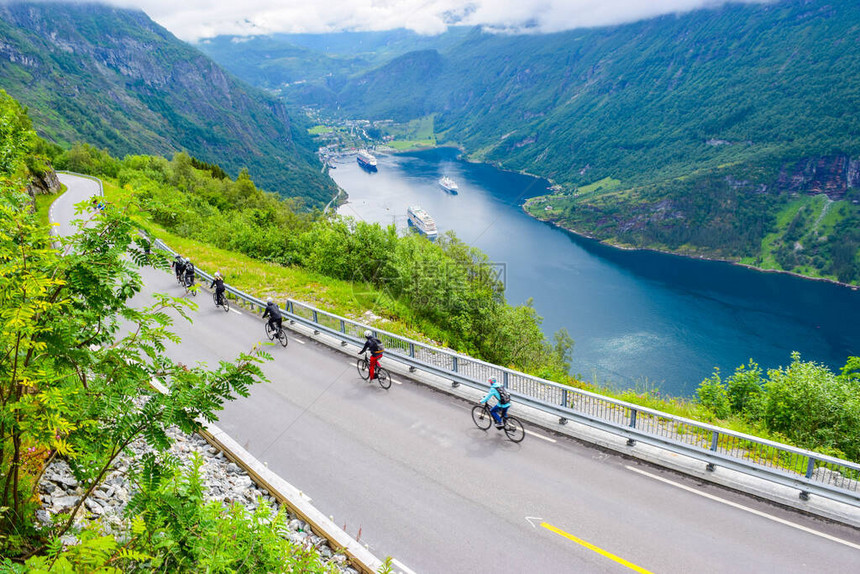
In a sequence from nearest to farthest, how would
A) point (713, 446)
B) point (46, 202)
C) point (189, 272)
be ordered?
point (713, 446) < point (189, 272) < point (46, 202)

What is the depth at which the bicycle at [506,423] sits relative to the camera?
503 inches

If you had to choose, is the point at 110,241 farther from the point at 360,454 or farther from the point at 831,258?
the point at 831,258

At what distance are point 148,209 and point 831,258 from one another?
19827 centimetres

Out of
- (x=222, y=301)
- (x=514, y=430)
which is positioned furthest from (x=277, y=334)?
(x=514, y=430)

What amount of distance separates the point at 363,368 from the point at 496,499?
7.36 m

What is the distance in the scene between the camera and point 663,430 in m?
12.2

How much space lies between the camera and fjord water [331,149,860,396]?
268ft

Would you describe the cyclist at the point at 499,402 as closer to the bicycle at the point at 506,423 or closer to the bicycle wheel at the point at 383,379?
the bicycle at the point at 506,423

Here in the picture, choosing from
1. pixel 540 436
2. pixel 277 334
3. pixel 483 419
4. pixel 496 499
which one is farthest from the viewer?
pixel 277 334

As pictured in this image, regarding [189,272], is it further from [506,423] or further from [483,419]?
[506,423]

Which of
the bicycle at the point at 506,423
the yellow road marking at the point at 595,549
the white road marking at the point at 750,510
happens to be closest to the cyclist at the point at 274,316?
the bicycle at the point at 506,423

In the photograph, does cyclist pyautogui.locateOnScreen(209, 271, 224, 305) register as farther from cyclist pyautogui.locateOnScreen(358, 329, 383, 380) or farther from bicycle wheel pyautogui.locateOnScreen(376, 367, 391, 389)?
bicycle wheel pyautogui.locateOnScreen(376, 367, 391, 389)

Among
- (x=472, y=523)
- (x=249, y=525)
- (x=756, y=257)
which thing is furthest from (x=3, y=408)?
(x=756, y=257)

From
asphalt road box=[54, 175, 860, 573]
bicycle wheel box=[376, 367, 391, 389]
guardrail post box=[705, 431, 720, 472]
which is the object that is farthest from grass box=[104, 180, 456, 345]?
guardrail post box=[705, 431, 720, 472]
